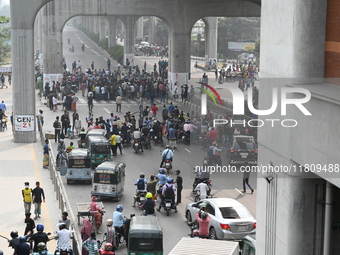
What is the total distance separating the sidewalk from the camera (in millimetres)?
23984

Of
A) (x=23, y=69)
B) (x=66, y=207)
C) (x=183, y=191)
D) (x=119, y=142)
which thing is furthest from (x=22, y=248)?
(x=23, y=69)

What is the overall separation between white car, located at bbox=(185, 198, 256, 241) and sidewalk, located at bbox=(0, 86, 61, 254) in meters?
5.11

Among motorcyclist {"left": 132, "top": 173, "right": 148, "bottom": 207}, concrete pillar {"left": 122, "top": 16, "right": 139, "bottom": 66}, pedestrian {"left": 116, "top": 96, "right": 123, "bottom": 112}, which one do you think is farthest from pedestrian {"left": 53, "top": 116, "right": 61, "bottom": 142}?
concrete pillar {"left": 122, "top": 16, "right": 139, "bottom": 66}

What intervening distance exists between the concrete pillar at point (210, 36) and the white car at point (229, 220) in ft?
196

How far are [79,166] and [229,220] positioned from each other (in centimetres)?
1019

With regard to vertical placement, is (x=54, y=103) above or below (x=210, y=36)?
below

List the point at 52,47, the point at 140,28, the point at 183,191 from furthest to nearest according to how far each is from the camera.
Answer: the point at 140,28
the point at 52,47
the point at 183,191

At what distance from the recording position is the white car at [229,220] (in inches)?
830

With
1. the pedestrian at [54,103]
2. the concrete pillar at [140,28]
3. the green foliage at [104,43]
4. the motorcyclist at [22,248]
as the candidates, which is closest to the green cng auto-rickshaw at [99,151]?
the motorcyclist at [22,248]

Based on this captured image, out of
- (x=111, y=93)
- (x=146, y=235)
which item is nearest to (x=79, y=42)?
(x=111, y=93)

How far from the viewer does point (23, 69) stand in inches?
1556

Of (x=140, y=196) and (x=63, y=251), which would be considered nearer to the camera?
(x=63, y=251)

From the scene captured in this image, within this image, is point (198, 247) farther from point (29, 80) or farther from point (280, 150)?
point (29, 80)

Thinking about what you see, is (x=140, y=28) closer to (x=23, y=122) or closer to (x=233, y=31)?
(x=233, y=31)
